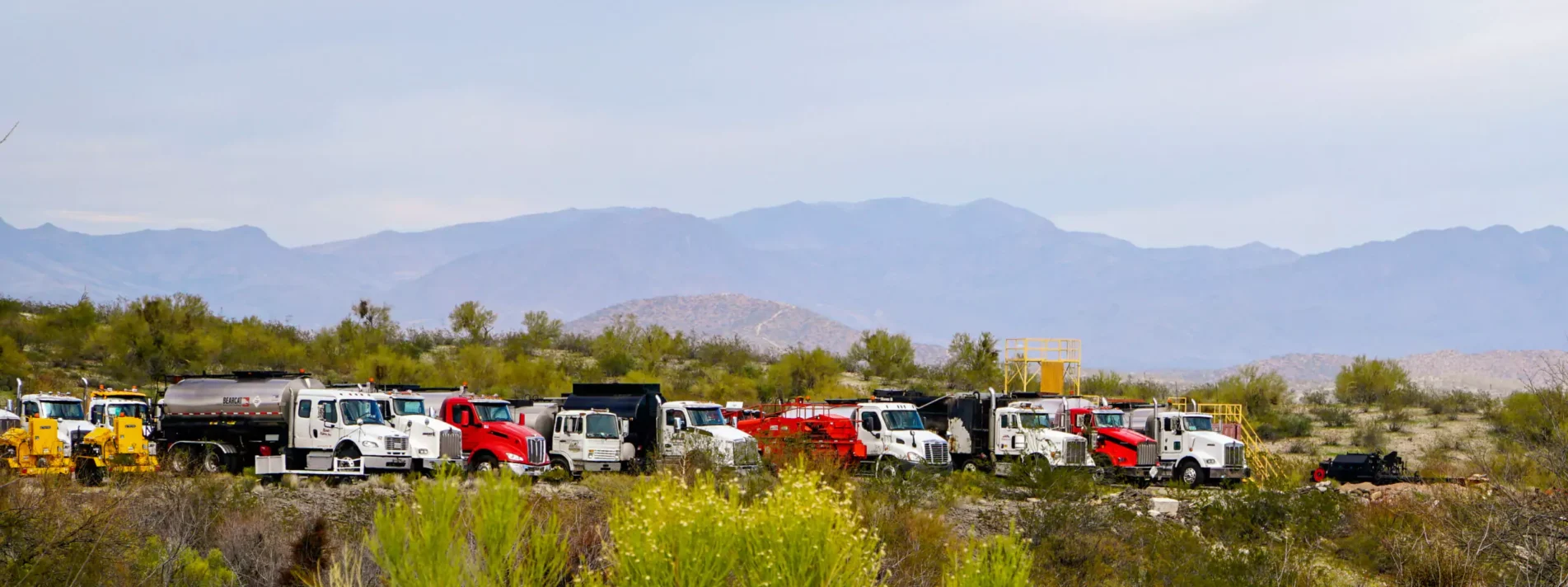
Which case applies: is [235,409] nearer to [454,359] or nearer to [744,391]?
[744,391]

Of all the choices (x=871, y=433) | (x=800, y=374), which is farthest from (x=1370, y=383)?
(x=871, y=433)

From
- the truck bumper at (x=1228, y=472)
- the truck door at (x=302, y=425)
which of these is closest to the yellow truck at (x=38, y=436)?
the truck door at (x=302, y=425)

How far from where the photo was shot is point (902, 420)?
36375mm

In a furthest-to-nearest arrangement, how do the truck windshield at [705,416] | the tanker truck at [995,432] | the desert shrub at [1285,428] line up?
the desert shrub at [1285,428], the tanker truck at [995,432], the truck windshield at [705,416]

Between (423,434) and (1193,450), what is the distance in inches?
Answer: 763

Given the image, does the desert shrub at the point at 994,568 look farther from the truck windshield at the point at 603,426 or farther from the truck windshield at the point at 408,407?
the truck windshield at the point at 408,407

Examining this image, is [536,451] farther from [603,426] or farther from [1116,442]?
[1116,442]

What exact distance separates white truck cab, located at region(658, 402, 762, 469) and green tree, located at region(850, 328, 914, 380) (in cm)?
3659

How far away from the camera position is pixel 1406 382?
7250 cm

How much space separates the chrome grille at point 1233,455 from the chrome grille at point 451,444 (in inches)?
755

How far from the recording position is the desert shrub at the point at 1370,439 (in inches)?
2030

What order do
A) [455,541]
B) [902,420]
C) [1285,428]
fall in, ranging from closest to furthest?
[455,541], [902,420], [1285,428]

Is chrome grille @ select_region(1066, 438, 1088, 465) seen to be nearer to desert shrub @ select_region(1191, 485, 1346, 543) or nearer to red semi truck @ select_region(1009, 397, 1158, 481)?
red semi truck @ select_region(1009, 397, 1158, 481)

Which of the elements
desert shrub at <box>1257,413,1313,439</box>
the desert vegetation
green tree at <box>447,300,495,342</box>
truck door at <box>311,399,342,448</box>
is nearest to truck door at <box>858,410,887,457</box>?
the desert vegetation
